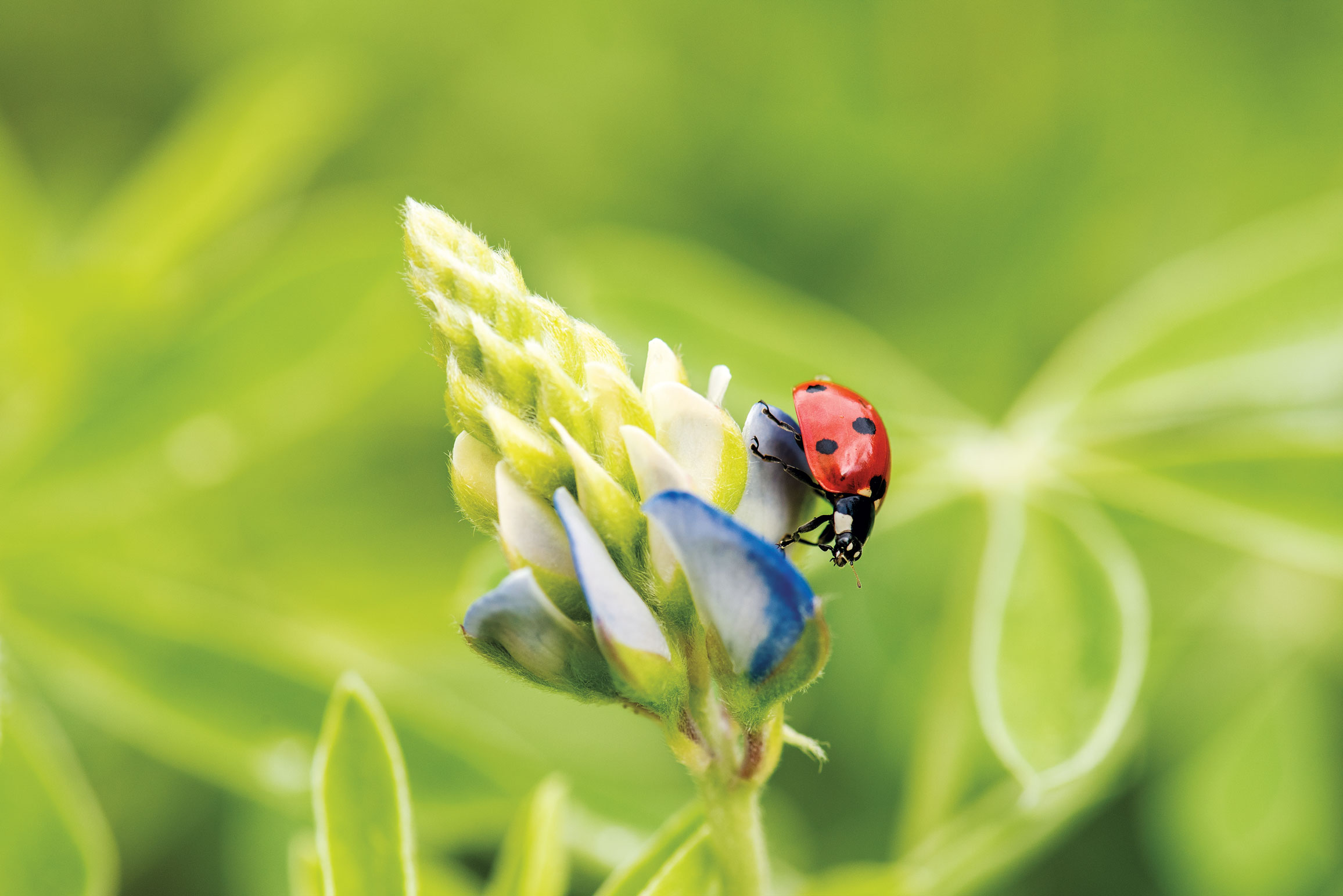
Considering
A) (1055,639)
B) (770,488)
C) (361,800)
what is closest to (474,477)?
(770,488)

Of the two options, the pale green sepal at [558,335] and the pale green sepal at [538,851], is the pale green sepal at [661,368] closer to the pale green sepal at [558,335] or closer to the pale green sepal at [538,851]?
the pale green sepal at [558,335]

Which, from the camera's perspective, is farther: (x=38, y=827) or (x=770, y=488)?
(x=38, y=827)

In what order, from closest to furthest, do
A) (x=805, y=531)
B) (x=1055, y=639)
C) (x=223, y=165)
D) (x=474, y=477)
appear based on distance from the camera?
(x=474, y=477), (x=805, y=531), (x=1055, y=639), (x=223, y=165)

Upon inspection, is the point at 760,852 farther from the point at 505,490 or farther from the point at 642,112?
the point at 642,112

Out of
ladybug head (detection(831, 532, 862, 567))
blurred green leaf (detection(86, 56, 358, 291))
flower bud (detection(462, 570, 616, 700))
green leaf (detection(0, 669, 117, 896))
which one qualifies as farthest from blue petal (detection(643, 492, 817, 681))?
blurred green leaf (detection(86, 56, 358, 291))

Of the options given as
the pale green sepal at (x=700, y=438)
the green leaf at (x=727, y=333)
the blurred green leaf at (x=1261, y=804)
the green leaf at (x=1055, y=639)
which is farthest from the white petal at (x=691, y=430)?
the blurred green leaf at (x=1261, y=804)

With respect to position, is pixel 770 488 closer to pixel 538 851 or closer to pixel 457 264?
pixel 457 264

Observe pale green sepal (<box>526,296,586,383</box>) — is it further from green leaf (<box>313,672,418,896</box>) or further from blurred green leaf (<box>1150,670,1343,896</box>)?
blurred green leaf (<box>1150,670,1343,896</box>)
